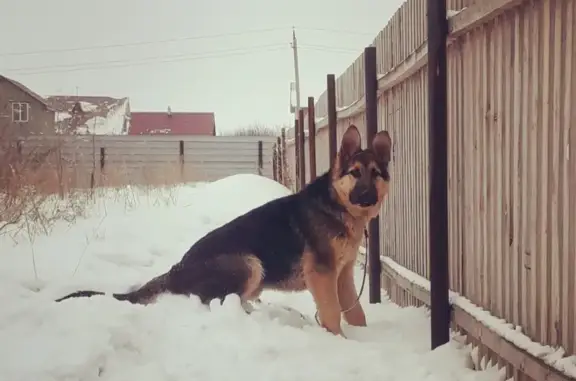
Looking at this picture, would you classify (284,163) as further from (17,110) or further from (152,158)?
(17,110)

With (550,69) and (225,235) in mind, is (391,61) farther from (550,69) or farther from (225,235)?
(550,69)

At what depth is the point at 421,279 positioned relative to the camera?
4176mm

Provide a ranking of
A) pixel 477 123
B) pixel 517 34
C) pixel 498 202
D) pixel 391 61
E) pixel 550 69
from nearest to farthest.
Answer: pixel 550 69 < pixel 517 34 < pixel 498 202 < pixel 477 123 < pixel 391 61

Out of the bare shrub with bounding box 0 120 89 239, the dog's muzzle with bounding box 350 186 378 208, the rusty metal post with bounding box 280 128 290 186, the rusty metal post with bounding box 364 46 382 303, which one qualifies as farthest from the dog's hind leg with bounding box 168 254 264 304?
the rusty metal post with bounding box 280 128 290 186

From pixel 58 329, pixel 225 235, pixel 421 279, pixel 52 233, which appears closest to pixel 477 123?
pixel 421 279

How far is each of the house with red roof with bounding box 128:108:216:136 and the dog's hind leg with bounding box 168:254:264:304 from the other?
3935 centimetres

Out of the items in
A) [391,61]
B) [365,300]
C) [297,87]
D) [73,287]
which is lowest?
[365,300]

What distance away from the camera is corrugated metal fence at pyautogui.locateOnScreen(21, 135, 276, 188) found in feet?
31.3

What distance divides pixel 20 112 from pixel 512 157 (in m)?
5.68

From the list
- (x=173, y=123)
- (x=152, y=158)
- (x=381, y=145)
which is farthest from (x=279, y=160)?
(x=173, y=123)

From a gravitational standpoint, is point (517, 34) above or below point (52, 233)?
above

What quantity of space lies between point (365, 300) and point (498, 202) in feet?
9.85

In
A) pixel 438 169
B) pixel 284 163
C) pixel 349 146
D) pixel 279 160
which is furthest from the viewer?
pixel 279 160

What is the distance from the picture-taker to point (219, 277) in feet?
12.3
